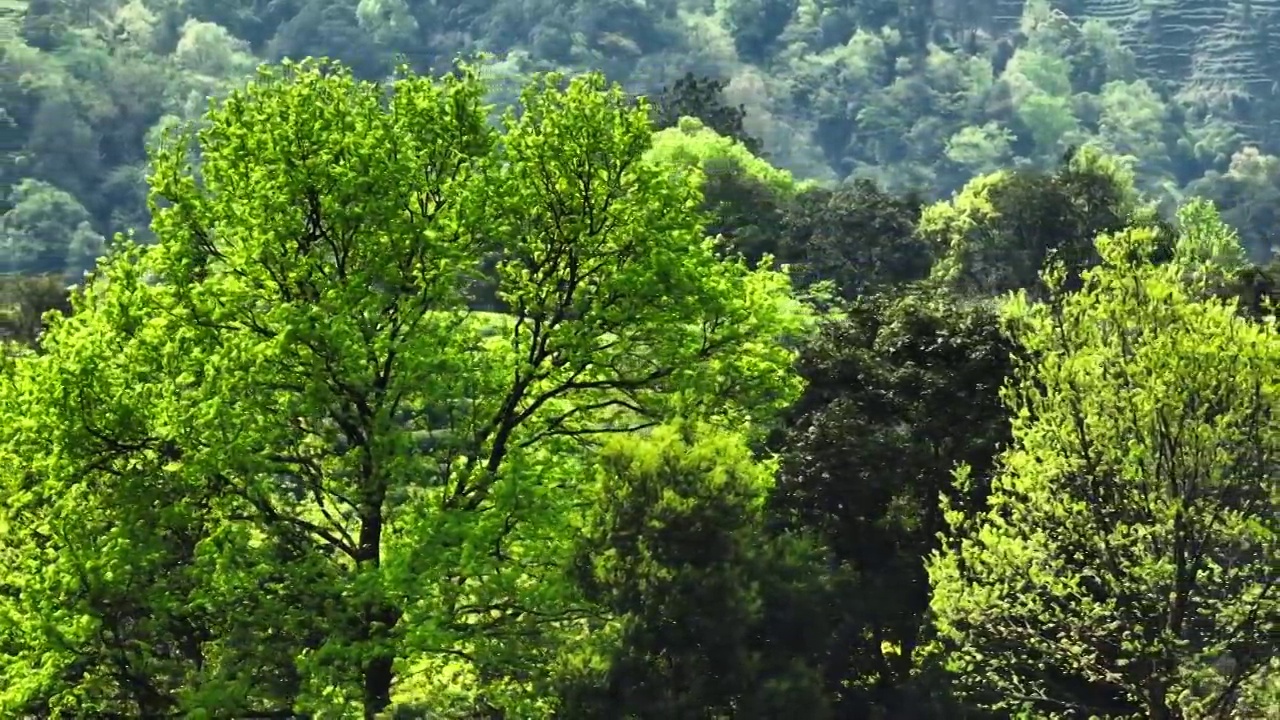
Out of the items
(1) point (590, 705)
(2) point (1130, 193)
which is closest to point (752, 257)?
(2) point (1130, 193)

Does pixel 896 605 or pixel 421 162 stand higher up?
pixel 421 162

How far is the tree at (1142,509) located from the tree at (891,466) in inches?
174

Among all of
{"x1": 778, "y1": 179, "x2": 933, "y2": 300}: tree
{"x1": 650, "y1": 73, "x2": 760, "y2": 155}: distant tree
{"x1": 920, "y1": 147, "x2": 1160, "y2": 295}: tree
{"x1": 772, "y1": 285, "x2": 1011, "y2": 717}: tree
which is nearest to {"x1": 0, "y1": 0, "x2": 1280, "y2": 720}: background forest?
{"x1": 772, "y1": 285, "x2": 1011, "y2": 717}: tree

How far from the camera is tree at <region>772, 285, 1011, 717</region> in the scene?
33.1m

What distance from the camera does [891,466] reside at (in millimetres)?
33312

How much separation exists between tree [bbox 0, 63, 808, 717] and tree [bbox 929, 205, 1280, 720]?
505cm

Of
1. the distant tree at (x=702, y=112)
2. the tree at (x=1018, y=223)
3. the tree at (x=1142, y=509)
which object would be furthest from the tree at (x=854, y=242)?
the tree at (x=1142, y=509)

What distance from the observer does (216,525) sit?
25.3 m

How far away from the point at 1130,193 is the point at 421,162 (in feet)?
270

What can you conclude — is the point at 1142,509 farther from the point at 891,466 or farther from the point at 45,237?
the point at 45,237

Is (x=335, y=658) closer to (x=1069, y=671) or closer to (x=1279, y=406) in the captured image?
(x=1069, y=671)

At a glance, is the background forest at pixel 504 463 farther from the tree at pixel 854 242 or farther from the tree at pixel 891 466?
the tree at pixel 854 242

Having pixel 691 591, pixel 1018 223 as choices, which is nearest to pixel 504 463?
pixel 691 591

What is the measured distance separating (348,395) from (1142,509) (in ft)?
46.2
